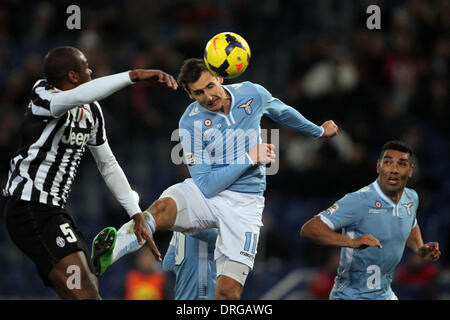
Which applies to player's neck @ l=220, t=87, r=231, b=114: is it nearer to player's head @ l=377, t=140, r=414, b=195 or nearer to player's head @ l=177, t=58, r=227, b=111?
player's head @ l=177, t=58, r=227, b=111

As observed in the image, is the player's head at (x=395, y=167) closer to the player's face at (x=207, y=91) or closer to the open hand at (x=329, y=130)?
the open hand at (x=329, y=130)

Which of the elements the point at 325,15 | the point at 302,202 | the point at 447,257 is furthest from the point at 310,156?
the point at 325,15

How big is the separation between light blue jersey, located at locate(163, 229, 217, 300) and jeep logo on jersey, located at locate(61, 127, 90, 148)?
168 centimetres

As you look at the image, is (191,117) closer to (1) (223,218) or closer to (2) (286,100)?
(1) (223,218)

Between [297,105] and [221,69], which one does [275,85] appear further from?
[221,69]

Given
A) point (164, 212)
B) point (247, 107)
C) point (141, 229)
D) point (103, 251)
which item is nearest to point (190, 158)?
point (164, 212)

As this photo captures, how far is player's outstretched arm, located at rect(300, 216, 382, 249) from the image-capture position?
18.5ft

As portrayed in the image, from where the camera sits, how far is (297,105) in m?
10.5

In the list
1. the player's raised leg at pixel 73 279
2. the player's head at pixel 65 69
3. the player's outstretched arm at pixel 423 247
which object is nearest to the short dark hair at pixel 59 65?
the player's head at pixel 65 69

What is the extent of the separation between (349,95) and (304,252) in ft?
8.25

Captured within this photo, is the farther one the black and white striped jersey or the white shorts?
the white shorts

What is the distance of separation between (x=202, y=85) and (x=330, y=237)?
1.63 m

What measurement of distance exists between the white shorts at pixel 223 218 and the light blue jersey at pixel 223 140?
3.3 inches

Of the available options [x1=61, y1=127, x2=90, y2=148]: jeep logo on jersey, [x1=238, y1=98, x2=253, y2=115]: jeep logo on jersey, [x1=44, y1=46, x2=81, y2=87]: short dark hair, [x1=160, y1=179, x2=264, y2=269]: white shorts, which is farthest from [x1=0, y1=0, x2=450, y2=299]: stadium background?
[x1=44, y1=46, x2=81, y2=87]: short dark hair
